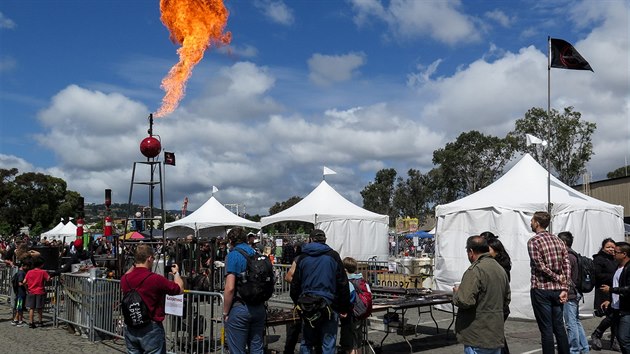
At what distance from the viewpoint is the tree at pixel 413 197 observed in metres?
70.6

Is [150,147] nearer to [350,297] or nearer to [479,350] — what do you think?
[350,297]

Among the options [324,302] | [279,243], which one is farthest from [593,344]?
[279,243]

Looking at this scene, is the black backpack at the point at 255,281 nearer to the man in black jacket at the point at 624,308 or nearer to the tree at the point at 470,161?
the man in black jacket at the point at 624,308

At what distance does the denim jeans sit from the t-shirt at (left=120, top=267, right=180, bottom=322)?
844mm

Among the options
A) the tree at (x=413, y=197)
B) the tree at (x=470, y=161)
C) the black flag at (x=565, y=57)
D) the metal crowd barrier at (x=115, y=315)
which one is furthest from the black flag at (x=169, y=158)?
the tree at (x=413, y=197)

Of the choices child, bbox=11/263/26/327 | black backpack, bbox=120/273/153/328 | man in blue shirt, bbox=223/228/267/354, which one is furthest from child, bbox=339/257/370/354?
child, bbox=11/263/26/327

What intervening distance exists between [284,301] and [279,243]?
12.6 m

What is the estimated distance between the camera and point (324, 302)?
6.05 metres

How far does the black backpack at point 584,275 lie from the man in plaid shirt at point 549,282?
4.50 feet

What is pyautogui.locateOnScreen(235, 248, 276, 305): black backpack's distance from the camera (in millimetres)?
6168

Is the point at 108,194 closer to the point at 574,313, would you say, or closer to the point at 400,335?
the point at 400,335

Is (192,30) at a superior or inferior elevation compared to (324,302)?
superior

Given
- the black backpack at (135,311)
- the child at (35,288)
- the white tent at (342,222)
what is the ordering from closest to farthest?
Answer: the black backpack at (135,311), the child at (35,288), the white tent at (342,222)

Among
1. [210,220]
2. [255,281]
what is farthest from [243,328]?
[210,220]
